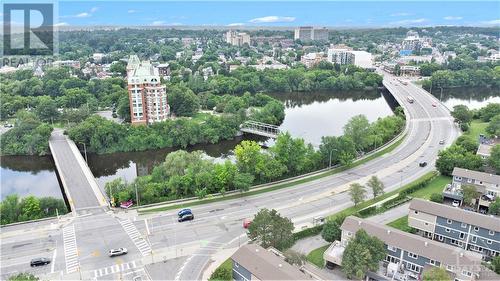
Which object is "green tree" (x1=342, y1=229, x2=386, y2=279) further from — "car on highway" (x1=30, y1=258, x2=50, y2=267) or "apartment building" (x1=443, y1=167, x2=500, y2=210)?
"car on highway" (x1=30, y1=258, x2=50, y2=267)

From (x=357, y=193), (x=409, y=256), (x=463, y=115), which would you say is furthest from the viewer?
(x=463, y=115)

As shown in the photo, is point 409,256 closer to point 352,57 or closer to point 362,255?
point 362,255

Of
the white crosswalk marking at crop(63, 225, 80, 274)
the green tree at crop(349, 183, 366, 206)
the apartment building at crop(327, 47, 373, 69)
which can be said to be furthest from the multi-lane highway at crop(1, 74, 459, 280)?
the apartment building at crop(327, 47, 373, 69)

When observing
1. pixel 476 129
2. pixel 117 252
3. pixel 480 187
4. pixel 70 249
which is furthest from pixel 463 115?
pixel 70 249

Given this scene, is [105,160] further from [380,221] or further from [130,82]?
[380,221]

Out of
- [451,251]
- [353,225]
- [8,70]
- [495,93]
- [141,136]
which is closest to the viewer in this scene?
[451,251]

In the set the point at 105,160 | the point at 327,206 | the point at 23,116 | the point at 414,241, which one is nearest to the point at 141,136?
the point at 105,160

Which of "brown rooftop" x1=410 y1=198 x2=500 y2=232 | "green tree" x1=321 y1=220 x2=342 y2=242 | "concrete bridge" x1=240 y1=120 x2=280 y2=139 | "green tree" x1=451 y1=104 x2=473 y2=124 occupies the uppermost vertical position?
"green tree" x1=451 y1=104 x2=473 y2=124
